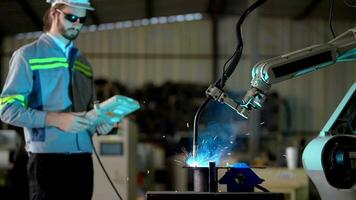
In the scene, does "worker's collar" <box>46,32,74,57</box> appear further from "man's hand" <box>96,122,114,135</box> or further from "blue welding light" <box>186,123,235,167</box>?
"blue welding light" <box>186,123,235,167</box>

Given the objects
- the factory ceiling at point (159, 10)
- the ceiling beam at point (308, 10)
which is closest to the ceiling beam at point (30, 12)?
the factory ceiling at point (159, 10)

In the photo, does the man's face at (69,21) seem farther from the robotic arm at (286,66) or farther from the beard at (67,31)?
the robotic arm at (286,66)

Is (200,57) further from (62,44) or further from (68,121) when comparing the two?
(68,121)

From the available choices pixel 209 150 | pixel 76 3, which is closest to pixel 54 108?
pixel 76 3

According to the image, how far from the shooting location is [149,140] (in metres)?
9.69

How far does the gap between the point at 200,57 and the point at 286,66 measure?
830 cm

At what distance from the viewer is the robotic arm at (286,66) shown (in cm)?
195

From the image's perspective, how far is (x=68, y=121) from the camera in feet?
6.26

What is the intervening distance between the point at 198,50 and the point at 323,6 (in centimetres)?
226

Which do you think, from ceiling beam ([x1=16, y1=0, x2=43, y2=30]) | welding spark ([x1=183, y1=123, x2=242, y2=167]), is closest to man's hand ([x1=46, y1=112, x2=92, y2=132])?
welding spark ([x1=183, y1=123, x2=242, y2=167])

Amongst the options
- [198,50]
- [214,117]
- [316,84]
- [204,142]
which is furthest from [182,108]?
[204,142]

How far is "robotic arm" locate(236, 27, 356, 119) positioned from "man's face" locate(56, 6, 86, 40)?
54cm

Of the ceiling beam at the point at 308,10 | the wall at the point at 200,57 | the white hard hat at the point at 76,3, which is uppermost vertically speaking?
the ceiling beam at the point at 308,10

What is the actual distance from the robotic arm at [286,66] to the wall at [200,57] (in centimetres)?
795
